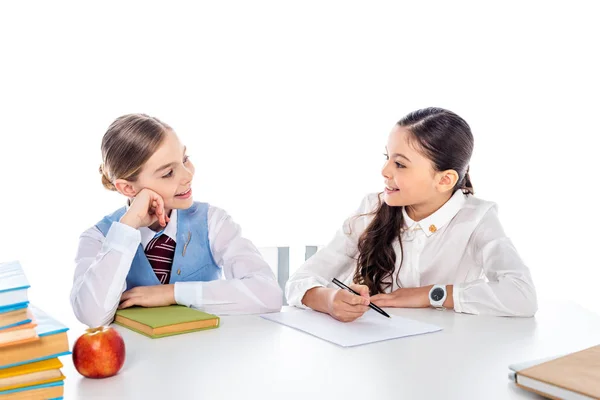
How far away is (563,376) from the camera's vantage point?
95 centimetres

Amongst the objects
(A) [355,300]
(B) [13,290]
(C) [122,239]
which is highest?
(B) [13,290]

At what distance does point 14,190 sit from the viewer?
9.01ft

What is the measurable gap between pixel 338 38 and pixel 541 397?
2641mm

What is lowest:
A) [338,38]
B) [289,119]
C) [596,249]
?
[596,249]

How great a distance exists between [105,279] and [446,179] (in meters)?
1.07

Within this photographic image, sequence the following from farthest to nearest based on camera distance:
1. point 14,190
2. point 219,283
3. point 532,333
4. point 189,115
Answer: point 189,115, point 14,190, point 219,283, point 532,333

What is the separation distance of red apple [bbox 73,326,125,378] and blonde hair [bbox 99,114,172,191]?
73 centimetres

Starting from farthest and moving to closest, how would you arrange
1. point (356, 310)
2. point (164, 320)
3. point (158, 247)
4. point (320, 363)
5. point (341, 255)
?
1. point (341, 255)
2. point (158, 247)
3. point (356, 310)
4. point (164, 320)
5. point (320, 363)

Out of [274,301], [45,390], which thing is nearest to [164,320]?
[274,301]

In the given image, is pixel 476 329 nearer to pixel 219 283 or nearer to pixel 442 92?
pixel 219 283

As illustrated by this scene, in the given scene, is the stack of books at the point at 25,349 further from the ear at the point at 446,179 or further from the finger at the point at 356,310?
the ear at the point at 446,179

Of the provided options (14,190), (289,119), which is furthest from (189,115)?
(14,190)

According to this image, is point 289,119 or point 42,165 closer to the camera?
point 42,165

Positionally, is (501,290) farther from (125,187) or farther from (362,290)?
(125,187)
